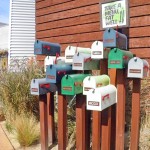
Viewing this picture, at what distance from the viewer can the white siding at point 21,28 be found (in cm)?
1375

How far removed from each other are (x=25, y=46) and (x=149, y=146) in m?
11.6

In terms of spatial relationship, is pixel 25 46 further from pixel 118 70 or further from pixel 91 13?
pixel 118 70

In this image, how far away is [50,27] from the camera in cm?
667

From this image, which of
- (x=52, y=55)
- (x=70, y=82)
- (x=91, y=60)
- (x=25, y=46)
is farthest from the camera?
(x=25, y=46)

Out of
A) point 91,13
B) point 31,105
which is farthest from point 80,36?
point 31,105

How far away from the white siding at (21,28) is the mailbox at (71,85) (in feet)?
35.5

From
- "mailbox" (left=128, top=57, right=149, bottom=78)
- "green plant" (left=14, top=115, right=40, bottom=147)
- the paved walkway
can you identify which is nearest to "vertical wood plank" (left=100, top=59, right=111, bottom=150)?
"mailbox" (left=128, top=57, right=149, bottom=78)

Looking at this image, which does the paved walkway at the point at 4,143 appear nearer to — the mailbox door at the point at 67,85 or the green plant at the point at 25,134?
the green plant at the point at 25,134

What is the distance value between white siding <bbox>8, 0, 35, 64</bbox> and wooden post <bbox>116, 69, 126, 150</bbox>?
36.0ft

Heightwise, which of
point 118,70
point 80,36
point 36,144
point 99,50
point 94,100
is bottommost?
point 36,144

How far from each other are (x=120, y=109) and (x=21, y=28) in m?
11.9

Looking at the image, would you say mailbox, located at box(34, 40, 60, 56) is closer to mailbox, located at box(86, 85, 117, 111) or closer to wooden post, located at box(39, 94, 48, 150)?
wooden post, located at box(39, 94, 48, 150)

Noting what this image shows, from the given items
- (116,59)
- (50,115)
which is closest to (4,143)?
(50,115)

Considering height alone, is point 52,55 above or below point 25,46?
below
